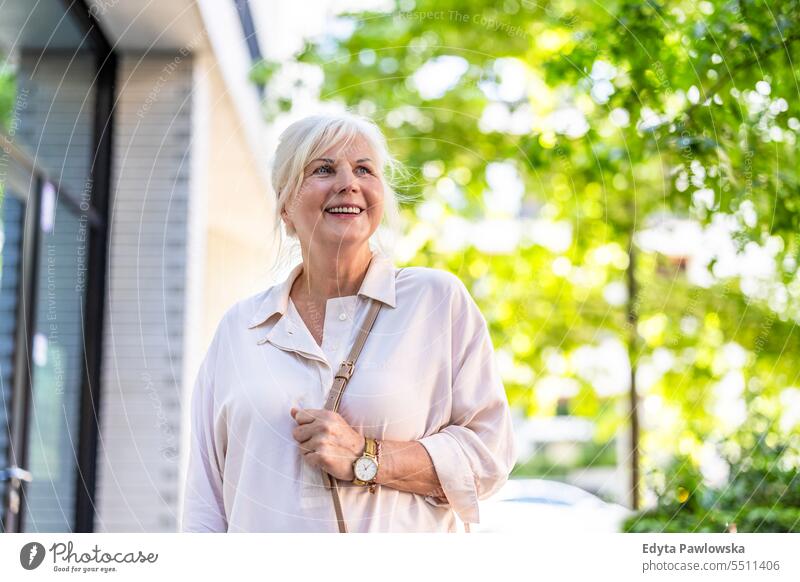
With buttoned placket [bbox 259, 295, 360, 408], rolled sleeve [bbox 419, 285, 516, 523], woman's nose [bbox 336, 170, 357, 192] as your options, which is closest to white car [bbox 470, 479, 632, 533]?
rolled sleeve [bbox 419, 285, 516, 523]

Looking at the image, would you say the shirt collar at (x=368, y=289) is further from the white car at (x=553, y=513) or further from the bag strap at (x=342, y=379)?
the white car at (x=553, y=513)

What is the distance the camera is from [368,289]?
6.10 ft

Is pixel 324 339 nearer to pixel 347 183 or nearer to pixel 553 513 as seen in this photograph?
pixel 347 183

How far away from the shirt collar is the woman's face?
0.06m

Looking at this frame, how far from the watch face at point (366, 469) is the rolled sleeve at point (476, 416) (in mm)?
140

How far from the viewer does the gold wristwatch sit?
5.69 ft

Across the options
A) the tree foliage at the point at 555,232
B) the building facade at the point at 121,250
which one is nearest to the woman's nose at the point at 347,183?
the tree foliage at the point at 555,232

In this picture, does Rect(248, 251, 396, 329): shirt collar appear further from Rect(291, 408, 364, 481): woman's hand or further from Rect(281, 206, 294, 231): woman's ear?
Rect(291, 408, 364, 481): woman's hand

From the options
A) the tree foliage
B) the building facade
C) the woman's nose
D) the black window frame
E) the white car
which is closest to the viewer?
the woman's nose

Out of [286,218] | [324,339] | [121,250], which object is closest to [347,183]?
[286,218]

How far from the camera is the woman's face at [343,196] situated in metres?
1.84

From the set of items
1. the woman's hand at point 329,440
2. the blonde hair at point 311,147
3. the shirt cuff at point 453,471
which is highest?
the blonde hair at point 311,147

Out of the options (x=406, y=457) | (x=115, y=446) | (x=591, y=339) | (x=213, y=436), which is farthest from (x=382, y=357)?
(x=591, y=339)

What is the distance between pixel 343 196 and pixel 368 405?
40cm
